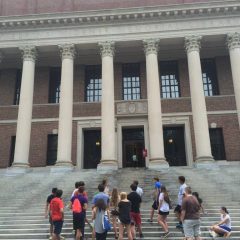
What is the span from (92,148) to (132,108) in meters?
4.95

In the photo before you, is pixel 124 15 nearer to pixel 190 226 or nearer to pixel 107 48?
pixel 107 48

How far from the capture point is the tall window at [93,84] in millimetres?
29625

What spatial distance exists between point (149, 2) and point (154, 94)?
8541 millimetres

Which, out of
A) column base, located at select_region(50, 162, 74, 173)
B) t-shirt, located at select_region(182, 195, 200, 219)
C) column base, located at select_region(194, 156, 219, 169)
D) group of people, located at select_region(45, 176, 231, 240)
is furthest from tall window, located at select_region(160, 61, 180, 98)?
t-shirt, located at select_region(182, 195, 200, 219)

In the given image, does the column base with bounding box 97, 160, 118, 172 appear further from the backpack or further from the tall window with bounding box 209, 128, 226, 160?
the backpack

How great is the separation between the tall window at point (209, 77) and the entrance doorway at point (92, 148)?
33.7ft

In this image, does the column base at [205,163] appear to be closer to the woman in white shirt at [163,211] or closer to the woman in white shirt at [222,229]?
the woman in white shirt at [222,229]

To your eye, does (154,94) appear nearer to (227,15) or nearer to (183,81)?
(183,81)

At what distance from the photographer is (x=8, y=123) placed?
95.4 ft

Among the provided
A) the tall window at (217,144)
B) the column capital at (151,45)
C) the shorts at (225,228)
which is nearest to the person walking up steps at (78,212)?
the shorts at (225,228)

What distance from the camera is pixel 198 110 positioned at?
23391mm

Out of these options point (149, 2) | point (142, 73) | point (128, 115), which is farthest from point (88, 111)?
point (149, 2)

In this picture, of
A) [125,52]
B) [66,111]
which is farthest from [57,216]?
[125,52]

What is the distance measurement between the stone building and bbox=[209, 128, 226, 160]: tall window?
8 centimetres
